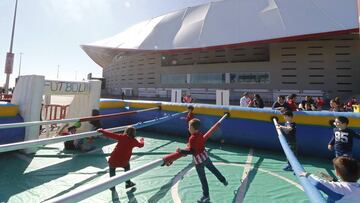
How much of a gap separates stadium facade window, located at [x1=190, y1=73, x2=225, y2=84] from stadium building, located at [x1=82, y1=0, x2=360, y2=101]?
0.12 m

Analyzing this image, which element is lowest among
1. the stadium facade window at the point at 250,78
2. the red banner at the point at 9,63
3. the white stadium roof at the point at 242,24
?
the red banner at the point at 9,63

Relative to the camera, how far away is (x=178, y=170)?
558 cm

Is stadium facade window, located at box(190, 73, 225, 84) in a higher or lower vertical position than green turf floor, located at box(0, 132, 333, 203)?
higher

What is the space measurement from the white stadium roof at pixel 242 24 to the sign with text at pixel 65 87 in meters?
19.7

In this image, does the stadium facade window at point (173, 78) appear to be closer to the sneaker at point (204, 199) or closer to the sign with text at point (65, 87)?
the sign with text at point (65, 87)

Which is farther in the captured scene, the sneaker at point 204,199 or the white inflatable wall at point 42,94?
the white inflatable wall at point 42,94

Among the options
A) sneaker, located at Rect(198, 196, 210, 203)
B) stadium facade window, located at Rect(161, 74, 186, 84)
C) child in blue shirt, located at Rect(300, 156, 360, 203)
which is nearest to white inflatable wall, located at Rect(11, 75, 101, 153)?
sneaker, located at Rect(198, 196, 210, 203)

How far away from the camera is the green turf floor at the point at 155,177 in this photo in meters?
4.23

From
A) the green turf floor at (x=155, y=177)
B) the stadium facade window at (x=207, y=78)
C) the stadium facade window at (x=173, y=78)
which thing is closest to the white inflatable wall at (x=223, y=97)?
the green turf floor at (x=155, y=177)

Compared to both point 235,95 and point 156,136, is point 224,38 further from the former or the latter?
point 156,136

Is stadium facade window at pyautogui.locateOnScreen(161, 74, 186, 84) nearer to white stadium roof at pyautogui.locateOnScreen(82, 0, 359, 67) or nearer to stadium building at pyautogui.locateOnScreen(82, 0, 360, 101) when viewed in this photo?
stadium building at pyautogui.locateOnScreen(82, 0, 360, 101)

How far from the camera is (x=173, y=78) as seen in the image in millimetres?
32844

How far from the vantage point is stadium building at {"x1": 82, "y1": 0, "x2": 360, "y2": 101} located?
2364cm

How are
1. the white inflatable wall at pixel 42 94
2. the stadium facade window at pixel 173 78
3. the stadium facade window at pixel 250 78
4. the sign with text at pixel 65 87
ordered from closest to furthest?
the white inflatable wall at pixel 42 94, the sign with text at pixel 65 87, the stadium facade window at pixel 250 78, the stadium facade window at pixel 173 78
